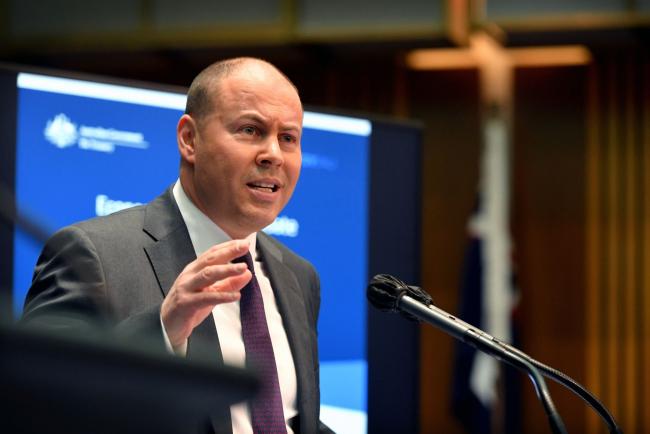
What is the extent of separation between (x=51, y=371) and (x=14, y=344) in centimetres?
3

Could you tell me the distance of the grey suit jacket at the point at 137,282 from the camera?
2055 millimetres

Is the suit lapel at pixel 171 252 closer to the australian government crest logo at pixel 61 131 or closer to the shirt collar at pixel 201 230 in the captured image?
the shirt collar at pixel 201 230

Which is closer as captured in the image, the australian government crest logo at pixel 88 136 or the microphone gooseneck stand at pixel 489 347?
the microphone gooseneck stand at pixel 489 347

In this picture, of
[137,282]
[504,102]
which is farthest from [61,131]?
[504,102]

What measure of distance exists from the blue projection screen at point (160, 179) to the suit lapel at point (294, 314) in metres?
0.64

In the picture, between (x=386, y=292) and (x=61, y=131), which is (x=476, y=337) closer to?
(x=386, y=292)

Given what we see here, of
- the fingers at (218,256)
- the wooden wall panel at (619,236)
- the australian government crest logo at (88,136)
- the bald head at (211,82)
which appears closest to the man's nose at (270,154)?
the bald head at (211,82)

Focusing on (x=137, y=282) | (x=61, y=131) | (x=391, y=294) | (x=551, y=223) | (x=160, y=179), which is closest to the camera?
(x=391, y=294)

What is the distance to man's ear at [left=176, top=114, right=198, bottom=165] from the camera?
2529 millimetres

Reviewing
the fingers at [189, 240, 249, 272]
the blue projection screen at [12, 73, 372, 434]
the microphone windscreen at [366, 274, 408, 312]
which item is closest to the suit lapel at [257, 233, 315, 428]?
the microphone windscreen at [366, 274, 408, 312]

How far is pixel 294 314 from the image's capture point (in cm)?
254

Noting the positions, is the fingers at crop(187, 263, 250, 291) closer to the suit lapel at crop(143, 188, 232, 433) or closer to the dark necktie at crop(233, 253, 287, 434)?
the suit lapel at crop(143, 188, 232, 433)

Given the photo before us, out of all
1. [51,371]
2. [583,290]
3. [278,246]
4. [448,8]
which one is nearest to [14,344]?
[51,371]

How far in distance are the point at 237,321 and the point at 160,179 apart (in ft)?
3.81
